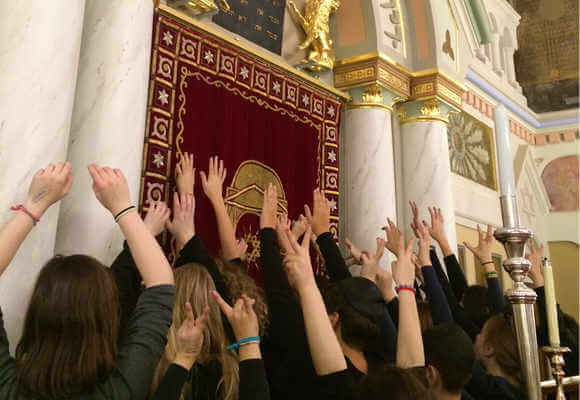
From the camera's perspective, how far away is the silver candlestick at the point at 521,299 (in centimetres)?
173

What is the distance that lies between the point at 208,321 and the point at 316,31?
12.2 ft

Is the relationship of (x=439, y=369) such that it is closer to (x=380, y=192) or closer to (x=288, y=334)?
(x=288, y=334)

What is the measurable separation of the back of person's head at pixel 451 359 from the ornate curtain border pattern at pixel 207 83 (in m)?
1.91

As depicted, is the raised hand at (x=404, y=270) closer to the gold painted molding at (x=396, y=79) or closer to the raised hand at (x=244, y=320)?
the raised hand at (x=244, y=320)

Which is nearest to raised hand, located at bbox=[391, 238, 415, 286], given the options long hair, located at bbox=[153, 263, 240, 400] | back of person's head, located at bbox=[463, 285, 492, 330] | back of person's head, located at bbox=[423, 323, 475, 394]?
back of person's head, located at bbox=[423, 323, 475, 394]

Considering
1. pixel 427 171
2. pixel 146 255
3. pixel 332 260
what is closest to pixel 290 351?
pixel 146 255

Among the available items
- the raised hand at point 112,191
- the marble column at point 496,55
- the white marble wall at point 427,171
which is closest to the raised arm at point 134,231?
the raised hand at point 112,191

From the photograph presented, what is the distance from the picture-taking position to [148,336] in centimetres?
148

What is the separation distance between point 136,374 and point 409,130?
470 centimetres

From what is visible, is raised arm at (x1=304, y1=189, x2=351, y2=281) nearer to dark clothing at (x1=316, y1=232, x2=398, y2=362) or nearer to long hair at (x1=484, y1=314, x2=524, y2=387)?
dark clothing at (x1=316, y1=232, x2=398, y2=362)

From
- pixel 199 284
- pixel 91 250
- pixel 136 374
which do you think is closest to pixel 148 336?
pixel 136 374

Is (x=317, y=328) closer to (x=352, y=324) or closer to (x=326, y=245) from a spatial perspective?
(x=352, y=324)

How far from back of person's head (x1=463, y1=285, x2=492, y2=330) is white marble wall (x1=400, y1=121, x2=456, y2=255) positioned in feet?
7.04

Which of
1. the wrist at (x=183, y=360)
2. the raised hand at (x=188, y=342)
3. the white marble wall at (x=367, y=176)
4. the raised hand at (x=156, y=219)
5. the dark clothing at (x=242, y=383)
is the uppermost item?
the white marble wall at (x=367, y=176)
